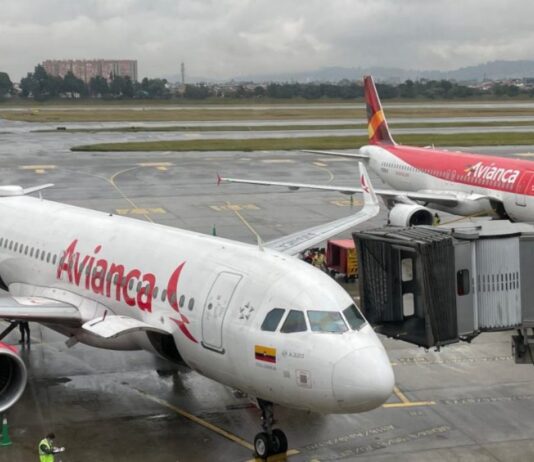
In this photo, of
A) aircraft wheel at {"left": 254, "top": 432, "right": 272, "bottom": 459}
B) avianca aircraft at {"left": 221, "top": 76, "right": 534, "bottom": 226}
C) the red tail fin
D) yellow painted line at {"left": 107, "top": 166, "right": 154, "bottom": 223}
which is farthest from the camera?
the red tail fin

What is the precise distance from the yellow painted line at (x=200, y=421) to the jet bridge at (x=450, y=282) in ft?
13.1

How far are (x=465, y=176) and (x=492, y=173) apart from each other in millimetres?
2109

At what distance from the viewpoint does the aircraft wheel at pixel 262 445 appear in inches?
680

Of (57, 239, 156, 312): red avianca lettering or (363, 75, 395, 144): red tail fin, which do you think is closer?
(57, 239, 156, 312): red avianca lettering

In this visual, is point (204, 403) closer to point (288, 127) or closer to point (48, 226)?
point (48, 226)

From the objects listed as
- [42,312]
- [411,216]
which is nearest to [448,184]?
[411,216]

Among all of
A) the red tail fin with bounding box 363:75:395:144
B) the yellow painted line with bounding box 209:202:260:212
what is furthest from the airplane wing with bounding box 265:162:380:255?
the red tail fin with bounding box 363:75:395:144

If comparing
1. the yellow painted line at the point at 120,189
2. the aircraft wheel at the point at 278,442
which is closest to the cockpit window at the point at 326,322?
the aircraft wheel at the point at 278,442

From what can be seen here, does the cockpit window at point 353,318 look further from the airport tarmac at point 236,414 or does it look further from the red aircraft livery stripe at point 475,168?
the red aircraft livery stripe at point 475,168

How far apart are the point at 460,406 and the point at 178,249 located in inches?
305

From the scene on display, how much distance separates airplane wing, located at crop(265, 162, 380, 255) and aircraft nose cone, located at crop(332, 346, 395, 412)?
33.8 feet

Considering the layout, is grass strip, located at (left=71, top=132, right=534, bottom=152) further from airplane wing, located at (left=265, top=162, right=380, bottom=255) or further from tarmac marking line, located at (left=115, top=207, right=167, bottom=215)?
airplane wing, located at (left=265, top=162, right=380, bottom=255)

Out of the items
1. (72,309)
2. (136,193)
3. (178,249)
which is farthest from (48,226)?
(136,193)

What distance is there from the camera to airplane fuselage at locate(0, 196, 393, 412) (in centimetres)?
1570
